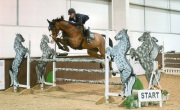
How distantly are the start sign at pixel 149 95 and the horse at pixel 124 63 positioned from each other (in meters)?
0.21

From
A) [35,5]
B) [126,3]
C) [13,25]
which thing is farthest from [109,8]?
[13,25]

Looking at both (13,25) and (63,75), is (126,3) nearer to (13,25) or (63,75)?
(63,75)

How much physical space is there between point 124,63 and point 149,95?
27.3 inches

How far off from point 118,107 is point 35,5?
188 inches

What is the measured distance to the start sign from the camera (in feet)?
16.5

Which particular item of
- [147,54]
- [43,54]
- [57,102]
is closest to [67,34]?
[43,54]

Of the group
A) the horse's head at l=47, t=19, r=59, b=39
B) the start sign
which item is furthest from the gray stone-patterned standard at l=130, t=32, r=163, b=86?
the horse's head at l=47, t=19, r=59, b=39

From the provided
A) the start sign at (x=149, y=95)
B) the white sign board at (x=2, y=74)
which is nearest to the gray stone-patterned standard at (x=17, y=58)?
the white sign board at (x=2, y=74)

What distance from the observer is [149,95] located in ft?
16.6

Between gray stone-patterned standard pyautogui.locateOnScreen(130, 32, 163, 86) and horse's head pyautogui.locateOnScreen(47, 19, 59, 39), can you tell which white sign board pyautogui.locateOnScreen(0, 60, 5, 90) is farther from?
gray stone-patterned standard pyautogui.locateOnScreen(130, 32, 163, 86)

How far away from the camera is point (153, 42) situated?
5.66 metres

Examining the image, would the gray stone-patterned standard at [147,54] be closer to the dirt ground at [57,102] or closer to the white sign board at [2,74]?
the dirt ground at [57,102]

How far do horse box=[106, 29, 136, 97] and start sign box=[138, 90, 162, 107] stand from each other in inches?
8.3

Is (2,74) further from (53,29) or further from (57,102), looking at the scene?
(57,102)
